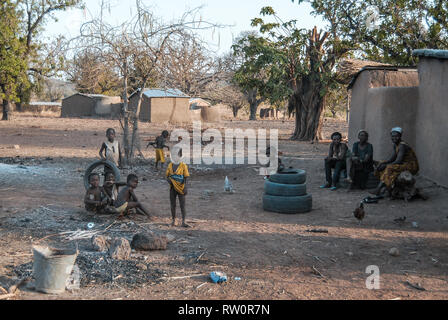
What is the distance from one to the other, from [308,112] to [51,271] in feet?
60.5

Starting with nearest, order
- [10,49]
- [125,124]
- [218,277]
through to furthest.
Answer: [218,277], [125,124], [10,49]

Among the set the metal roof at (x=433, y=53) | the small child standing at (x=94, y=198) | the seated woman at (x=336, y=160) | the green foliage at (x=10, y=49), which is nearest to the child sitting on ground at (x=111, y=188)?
the small child standing at (x=94, y=198)

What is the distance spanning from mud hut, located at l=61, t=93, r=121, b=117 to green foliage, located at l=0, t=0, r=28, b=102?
7.69 meters

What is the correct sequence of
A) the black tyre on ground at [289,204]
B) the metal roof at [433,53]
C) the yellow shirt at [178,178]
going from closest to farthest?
the yellow shirt at [178,178] → the black tyre on ground at [289,204] → the metal roof at [433,53]

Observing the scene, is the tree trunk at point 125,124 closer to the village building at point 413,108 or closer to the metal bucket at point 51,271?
the village building at point 413,108

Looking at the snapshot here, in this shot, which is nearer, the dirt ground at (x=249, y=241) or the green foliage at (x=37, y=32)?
→ the dirt ground at (x=249, y=241)

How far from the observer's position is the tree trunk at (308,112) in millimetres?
20969

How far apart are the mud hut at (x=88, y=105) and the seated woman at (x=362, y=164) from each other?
28428 millimetres

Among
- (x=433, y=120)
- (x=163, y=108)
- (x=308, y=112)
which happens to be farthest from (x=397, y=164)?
(x=163, y=108)

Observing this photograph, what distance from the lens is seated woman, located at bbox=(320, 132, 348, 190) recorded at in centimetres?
977

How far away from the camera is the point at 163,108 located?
3012 cm

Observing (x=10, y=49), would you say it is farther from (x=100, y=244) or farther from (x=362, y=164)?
(x=100, y=244)
